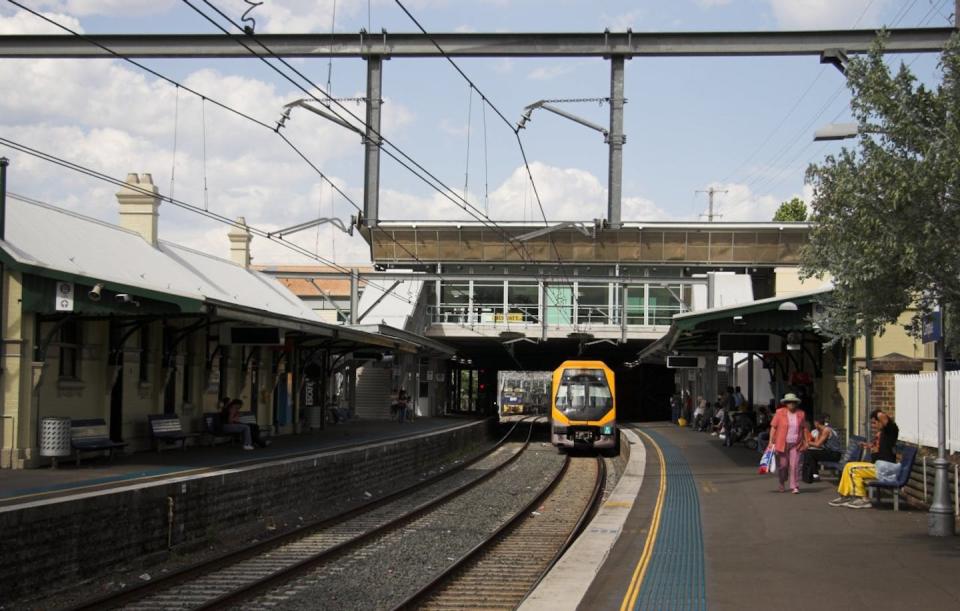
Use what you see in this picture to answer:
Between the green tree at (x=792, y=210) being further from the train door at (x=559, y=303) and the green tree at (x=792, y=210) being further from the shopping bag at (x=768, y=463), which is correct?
the shopping bag at (x=768, y=463)

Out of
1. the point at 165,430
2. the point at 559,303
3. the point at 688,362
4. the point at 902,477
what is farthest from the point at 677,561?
the point at 559,303

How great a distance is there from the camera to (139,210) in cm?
2778

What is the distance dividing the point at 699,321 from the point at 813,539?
1060 cm

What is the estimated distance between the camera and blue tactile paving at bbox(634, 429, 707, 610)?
30.2 ft

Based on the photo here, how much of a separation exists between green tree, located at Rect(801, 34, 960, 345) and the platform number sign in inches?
441

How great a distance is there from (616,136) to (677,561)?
36.2 feet

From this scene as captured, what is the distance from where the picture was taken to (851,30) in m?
19.5

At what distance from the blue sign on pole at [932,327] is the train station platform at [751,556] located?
2176 millimetres

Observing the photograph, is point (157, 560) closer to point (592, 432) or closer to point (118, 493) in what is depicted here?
point (118, 493)

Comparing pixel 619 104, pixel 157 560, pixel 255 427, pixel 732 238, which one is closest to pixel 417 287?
pixel 732 238

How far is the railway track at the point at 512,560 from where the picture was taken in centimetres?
1109

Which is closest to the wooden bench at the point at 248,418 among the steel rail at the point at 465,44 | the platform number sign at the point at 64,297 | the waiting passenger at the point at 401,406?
the platform number sign at the point at 64,297

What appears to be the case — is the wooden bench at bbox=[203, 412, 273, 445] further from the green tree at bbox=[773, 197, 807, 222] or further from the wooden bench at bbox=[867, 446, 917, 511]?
the green tree at bbox=[773, 197, 807, 222]

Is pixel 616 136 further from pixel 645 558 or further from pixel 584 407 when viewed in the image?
pixel 584 407
